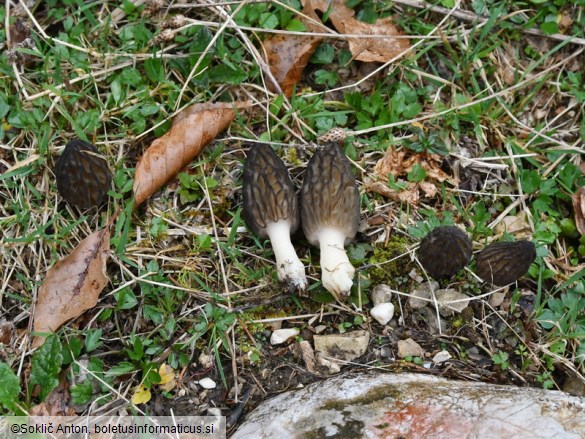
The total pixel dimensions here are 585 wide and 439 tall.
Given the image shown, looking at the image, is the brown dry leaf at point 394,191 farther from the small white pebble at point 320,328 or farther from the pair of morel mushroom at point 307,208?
the small white pebble at point 320,328

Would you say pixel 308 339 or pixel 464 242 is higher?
pixel 464 242

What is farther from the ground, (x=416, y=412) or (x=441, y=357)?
(x=416, y=412)

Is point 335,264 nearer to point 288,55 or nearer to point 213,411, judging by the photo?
point 213,411

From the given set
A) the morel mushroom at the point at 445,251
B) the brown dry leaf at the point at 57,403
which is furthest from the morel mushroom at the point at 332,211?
the brown dry leaf at the point at 57,403

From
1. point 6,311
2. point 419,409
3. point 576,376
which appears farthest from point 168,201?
point 576,376

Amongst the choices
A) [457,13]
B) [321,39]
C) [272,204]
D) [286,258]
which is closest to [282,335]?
[286,258]

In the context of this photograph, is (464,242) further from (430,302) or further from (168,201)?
(168,201)

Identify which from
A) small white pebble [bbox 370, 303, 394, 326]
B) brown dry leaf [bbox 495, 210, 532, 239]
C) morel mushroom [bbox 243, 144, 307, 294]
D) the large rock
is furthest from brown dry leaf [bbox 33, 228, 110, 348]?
brown dry leaf [bbox 495, 210, 532, 239]
